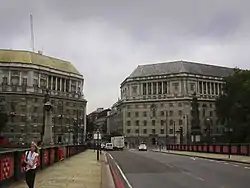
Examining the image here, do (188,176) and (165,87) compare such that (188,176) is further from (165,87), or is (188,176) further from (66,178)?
(165,87)

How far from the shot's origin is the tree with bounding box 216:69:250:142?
89.0 m

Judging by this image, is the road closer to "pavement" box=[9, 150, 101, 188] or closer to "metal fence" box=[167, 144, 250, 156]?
"pavement" box=[9, 150, 101, 188]

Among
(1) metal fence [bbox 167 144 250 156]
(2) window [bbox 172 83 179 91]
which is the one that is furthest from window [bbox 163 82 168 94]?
(1) metal fence [bbox 167 144 250 156]

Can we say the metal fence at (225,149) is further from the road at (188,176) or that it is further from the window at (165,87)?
the window at (165,87)

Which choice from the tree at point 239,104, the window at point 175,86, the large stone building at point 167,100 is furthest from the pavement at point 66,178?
the window at point 175,86

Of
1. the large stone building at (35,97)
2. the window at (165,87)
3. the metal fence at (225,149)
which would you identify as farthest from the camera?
the window at (165,87)

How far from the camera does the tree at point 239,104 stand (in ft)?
292

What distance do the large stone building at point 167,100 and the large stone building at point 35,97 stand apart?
22.1 metres

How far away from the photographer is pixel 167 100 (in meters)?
164

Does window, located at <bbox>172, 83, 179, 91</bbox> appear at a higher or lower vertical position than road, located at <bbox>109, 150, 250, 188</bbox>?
higher

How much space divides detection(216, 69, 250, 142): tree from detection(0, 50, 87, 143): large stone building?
5247cm

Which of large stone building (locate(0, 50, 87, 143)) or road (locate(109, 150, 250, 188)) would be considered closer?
road (locate(109, 150, 250, 188))

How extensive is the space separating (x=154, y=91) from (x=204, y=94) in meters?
20.2

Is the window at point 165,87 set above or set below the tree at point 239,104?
A: above
